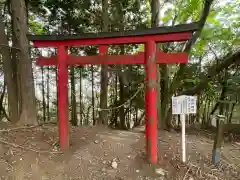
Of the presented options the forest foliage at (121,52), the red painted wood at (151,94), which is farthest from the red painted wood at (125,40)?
the forest foliage at (121,52)

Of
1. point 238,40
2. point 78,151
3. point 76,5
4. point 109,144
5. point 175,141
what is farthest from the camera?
point 76,5

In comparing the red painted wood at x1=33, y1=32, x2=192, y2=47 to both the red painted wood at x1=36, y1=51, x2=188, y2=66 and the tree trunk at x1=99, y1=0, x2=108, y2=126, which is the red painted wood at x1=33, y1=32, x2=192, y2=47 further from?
the tree trunk at x1=99, y1=0, x2=108, y2=126

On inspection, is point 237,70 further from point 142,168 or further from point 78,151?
point 78,151

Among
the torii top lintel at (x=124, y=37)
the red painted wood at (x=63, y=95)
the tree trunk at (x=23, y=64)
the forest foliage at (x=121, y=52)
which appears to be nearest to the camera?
the torii top lintel at (x=124, y=37)

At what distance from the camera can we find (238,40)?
6.49 metres

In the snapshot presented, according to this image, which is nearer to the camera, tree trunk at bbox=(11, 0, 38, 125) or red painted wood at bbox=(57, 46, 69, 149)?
red painted wood at bbox=(57, 46, 69, 149)

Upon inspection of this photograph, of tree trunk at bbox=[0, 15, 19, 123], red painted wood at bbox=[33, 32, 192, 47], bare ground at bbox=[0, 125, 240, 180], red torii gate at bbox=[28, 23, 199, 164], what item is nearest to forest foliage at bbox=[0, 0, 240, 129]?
tree trunk at bbox=[0, 15, 19, 123]

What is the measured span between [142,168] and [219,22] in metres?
4.94

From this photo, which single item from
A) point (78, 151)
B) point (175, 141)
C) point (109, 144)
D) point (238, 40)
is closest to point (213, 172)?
point (175, 141)

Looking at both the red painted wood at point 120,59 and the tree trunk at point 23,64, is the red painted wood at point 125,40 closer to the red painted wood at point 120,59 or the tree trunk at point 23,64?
the red painted wood at point 120,59

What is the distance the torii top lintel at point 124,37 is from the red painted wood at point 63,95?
0.66 ft

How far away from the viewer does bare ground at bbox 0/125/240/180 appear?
12.0 ft

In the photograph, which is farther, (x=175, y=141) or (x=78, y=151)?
(x=175, y=141)

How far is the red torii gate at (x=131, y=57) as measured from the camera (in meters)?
3.58
